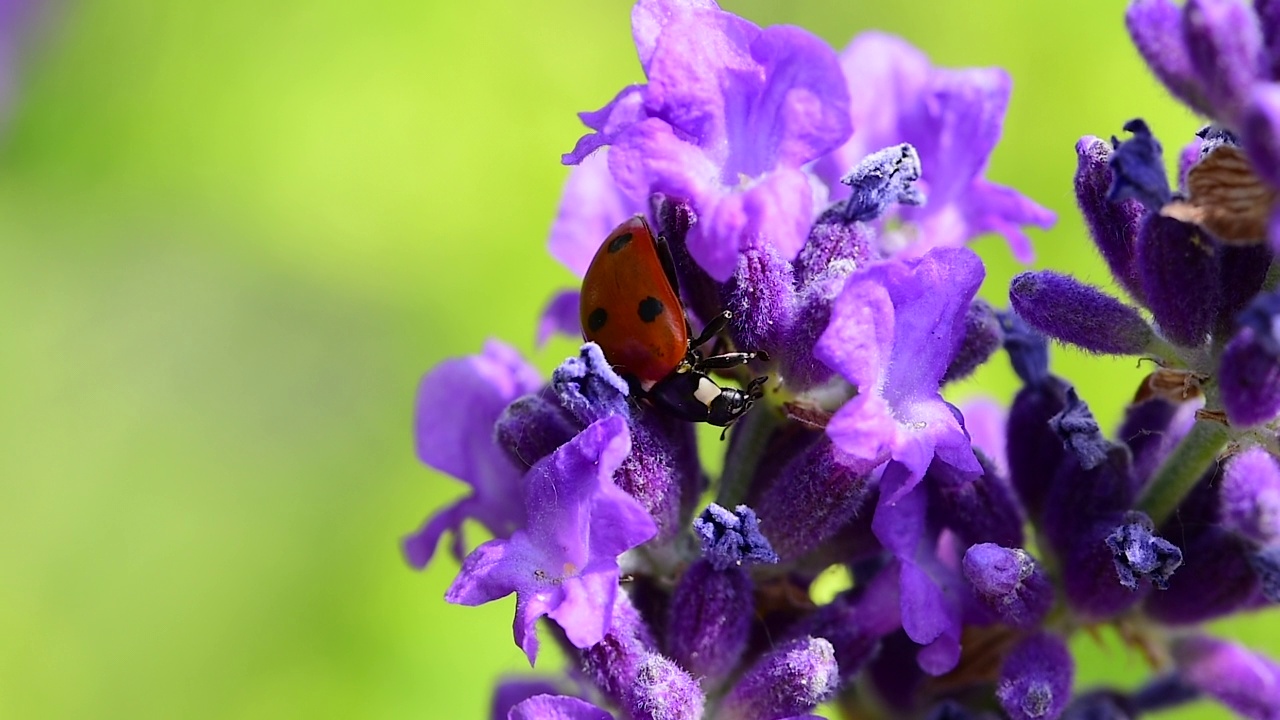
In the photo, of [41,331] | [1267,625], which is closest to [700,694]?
[1267,625]

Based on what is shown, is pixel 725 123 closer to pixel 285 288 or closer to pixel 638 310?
pixel 638 310

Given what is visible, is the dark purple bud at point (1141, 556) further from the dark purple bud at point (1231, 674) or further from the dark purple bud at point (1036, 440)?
the dark purple bud at point (1231, 674)

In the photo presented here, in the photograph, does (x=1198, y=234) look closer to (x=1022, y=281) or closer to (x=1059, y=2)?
(x=1022, y=281)

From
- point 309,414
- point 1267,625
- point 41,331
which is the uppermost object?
point 41,331

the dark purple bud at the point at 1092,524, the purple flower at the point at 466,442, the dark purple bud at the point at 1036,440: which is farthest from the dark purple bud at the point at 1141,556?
the purple flower at the point at 466,442

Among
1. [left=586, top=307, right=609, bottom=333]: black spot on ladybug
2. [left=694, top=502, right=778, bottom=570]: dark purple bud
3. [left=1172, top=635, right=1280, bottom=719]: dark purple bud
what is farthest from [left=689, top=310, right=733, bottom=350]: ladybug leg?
[left=1172, top=635, right=1280, bottom=719]: dark purple bud

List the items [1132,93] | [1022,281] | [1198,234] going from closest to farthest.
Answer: [1198,234] < [1022,281] < [1132,93]

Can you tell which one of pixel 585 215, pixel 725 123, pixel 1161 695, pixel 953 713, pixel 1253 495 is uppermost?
pixel 725 123

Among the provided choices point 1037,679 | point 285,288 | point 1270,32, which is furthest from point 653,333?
point 285,288
